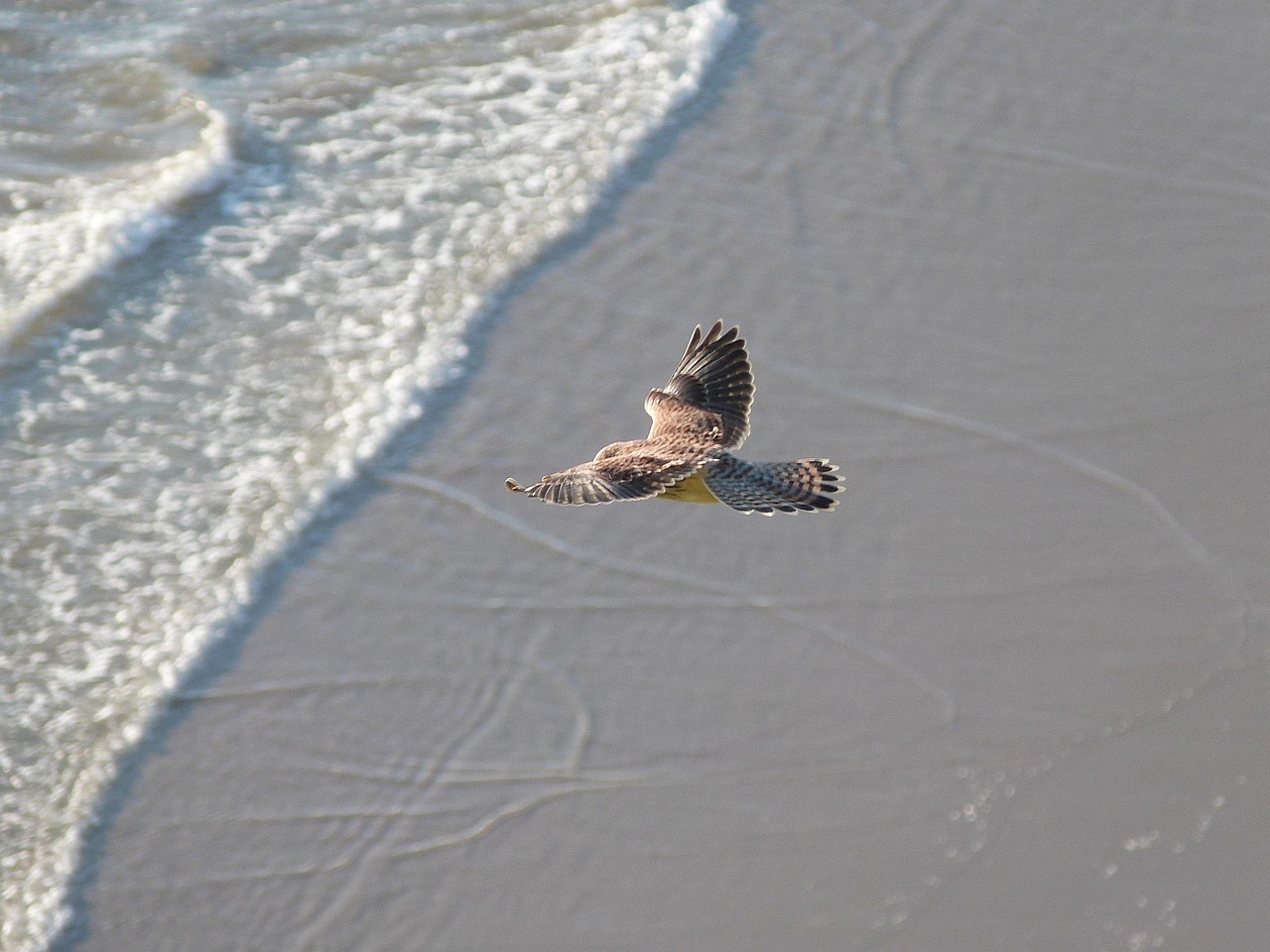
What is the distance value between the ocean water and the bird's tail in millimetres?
2743

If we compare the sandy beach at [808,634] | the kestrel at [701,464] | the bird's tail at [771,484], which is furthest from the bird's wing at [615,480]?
the sandy beach at [808,634]

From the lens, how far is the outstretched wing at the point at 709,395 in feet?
16.5

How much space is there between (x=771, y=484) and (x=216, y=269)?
200 inches

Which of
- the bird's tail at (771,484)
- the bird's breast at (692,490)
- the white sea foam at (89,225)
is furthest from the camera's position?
the white sea foam at (89,225)

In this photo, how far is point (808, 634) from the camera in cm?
624

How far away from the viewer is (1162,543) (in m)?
6.57

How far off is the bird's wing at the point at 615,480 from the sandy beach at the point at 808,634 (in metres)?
1.73

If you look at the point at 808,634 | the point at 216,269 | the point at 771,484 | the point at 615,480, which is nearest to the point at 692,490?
the point at 771,484

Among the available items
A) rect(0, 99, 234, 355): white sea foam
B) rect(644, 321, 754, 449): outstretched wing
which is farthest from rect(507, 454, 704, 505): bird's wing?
rect(0, 99, 234, 355): white sea foam

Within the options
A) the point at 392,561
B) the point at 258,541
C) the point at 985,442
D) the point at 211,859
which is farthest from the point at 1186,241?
the point at 211,859

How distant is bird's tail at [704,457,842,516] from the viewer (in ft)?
14.9

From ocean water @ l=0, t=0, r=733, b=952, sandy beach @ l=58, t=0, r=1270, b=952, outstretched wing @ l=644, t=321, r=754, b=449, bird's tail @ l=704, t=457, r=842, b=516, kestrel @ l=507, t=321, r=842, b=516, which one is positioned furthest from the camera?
ocean water @ l=0, t=0, r=733, b=952

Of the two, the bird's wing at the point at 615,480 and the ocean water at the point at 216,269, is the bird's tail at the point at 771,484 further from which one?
the ocean water at the point at 216,269

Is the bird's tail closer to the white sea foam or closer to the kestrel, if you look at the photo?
the kestrel
